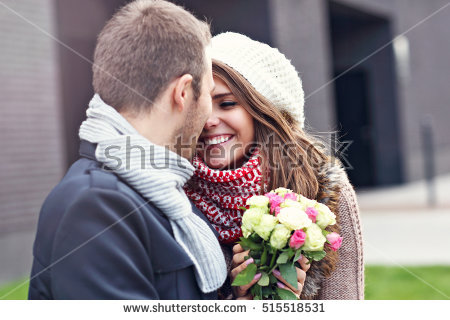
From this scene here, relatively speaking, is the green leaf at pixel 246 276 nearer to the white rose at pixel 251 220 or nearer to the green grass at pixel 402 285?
the white rose at pixel 251 220

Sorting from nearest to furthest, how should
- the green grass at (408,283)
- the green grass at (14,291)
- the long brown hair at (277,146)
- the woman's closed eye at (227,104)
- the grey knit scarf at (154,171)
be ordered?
the grey knit scarf at (154,171), the long brown hair at (277,146), the woman's closed eye at (227,104), the green grass at (408,283), the green grass at (14,291)

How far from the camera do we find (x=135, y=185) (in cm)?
164

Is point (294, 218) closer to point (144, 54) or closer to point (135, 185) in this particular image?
point (135, 185)

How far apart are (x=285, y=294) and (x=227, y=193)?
70 centimetres

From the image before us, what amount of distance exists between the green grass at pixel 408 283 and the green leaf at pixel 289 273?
2.49 metres

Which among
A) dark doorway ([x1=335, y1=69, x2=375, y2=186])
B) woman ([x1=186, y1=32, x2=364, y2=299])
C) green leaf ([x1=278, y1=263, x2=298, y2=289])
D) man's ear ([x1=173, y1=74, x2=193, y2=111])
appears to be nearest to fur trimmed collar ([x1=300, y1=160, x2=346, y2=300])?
woman ([x1=186, y1=32, x2=364, y2=299])

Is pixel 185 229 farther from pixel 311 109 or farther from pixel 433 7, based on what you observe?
pixel 433 7

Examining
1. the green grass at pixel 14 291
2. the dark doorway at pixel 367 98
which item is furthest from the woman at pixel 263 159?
the dark doorway at pixel 367 98

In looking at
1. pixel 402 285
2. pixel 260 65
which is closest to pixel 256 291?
pixel 260 65

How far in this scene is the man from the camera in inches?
58.1

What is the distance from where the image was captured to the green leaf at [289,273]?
1.97 m

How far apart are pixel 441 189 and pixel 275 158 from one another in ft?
36.2

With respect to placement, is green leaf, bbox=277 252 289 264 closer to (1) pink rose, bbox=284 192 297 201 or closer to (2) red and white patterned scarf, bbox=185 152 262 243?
(1) pink rose, bbox=284 192 297 201

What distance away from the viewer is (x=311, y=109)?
904 centimetres
